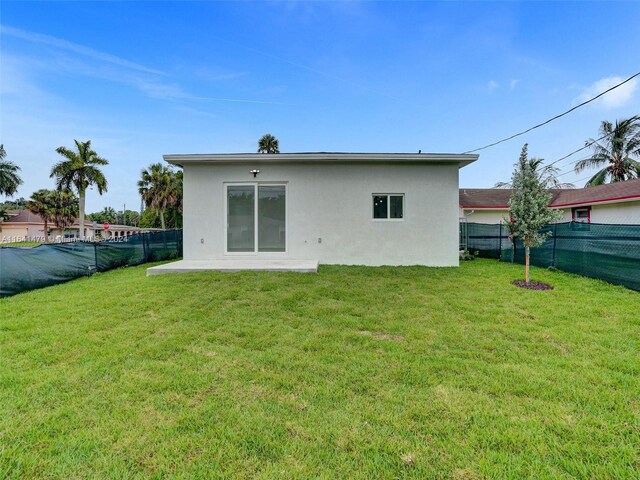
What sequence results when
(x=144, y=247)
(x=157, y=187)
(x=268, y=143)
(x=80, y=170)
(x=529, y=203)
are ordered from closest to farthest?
1. (x=529, y=203)
2. (x=144, y=247)
3. (x=80, y=170)
4. (x=268, y=143)
5. (x=157, y=187)

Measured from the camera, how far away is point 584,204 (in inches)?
599

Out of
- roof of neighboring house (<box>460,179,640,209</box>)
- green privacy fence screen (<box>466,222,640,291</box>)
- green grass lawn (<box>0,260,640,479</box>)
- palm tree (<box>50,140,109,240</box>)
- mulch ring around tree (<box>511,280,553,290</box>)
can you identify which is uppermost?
palm tree (<box>50,140,109,240</box>)

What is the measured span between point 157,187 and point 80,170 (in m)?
9.15

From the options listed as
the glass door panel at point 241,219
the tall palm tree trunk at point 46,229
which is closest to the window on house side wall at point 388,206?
the glass door panel at point 241,219

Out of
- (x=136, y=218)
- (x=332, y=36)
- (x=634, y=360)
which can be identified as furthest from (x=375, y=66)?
(x=136, y=218)

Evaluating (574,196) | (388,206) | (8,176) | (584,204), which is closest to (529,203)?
(388,206)

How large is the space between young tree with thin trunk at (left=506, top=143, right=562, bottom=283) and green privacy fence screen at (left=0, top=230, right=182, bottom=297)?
415 inches

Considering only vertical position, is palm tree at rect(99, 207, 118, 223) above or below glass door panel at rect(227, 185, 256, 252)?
above

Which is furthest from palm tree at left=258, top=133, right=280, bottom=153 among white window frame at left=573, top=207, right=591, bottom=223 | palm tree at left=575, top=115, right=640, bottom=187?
palm tree at left=575, top=115, right=640, bottom=187

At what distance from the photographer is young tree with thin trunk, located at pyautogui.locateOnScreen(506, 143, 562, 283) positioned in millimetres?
6284

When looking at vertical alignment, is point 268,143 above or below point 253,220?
above

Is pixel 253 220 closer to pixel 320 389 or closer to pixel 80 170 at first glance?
pixel 320 389

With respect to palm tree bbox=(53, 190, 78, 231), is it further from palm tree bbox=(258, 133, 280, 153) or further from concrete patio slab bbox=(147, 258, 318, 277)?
concrete patio slab bbox=(147, 258, 318, 277)

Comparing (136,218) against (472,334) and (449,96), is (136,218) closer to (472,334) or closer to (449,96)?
(449,96)
